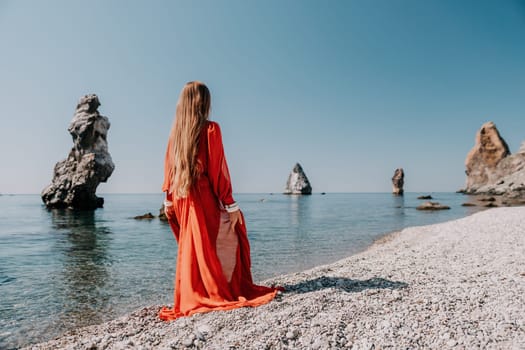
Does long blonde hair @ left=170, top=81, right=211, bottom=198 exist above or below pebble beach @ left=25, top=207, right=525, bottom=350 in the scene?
above

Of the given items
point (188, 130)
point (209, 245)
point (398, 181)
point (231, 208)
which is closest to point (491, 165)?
point (398, 181)

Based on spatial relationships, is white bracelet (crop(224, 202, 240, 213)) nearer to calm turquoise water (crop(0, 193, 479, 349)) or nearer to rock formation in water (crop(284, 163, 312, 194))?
calm turquoise water (crop(0, 193, 479, 349))

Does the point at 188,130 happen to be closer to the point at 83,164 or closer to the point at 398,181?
the point at 83,164

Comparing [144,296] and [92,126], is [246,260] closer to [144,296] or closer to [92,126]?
[144,296]

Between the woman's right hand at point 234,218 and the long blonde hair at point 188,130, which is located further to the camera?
the woman's right hand at point 234,218

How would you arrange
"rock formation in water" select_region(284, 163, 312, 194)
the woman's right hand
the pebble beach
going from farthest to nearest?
"rock formation in water" select_region(284, 163, 312, 194), the woman's right hand, the pebble beach

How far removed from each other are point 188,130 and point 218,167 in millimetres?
680

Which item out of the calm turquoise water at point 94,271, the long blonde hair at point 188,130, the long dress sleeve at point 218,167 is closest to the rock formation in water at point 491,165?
the calm turquoise water at point 94,271

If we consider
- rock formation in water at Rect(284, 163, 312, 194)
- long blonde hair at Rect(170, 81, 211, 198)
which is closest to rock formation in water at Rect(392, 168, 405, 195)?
rock formation in water at Rect(284, 163, 312, 194)

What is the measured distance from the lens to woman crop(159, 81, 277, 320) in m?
4.37

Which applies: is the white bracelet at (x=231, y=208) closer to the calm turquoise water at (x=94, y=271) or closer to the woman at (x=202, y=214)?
the woman at (x=202, y=214)

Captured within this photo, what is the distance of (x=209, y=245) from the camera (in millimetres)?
4465

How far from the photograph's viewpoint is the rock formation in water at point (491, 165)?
82.7 metres

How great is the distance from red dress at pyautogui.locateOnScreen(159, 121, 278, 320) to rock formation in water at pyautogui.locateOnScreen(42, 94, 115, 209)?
41339 mm
